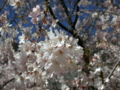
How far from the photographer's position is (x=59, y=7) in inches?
269

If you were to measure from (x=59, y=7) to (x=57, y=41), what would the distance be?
6120 mm

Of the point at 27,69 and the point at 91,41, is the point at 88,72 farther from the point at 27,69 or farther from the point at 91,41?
the point at 91,41

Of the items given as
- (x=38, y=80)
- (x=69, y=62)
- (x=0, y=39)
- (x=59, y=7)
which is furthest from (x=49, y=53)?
(x=59, y=7)

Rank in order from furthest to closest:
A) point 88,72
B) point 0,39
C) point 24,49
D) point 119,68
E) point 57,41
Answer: point 0,39, point 88,72, point 119,68, point 24,49, point 57,41

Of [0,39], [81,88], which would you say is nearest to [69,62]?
[81,88]

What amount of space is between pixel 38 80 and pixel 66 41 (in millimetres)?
612

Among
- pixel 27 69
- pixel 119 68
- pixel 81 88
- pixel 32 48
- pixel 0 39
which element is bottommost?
pixel 81 88

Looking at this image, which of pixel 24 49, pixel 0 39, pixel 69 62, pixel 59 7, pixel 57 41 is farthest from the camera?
pixel 59 7

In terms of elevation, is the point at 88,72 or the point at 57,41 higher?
the point at 57,41

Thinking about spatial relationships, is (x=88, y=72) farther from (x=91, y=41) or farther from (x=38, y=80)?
(x=91, y=41)

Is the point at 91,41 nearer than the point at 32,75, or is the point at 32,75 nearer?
the point at 32,75

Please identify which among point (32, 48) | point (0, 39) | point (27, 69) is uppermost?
point (32, 48)

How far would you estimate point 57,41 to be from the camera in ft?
3.21

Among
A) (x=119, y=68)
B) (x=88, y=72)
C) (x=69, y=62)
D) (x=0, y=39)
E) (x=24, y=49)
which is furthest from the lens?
(x=0, y=39)
